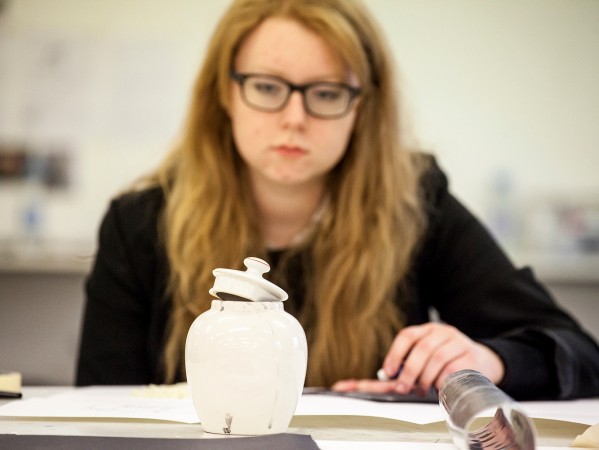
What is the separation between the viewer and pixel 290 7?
56.8 inches

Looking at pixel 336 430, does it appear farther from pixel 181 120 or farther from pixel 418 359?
pixel 181 120

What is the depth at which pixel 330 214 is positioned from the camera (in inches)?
60.9

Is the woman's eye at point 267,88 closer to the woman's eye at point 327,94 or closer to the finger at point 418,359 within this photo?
the woman's eye at point 327,94

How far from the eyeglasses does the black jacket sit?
31 cm

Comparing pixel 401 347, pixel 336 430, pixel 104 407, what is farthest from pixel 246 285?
pixel 401 347

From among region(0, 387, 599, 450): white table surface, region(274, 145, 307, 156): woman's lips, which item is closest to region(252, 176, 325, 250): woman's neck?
region(274, 145, 307, 156): woman's lips

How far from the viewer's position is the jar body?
0.66 metres

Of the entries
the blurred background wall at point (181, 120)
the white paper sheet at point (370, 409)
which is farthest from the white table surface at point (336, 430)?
the blurred background wall at point (181, 120)

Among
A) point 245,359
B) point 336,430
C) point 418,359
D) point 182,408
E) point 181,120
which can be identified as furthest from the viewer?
point 181,120

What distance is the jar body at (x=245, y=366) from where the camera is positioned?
0.66m

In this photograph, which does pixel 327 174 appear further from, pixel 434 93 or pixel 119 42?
pixel 119 42

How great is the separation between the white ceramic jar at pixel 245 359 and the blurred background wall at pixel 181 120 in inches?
79.0

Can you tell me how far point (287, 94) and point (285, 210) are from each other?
0.88 feet

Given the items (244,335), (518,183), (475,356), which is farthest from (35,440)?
(518,183)
